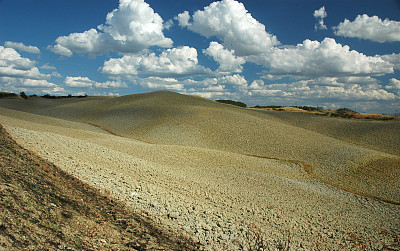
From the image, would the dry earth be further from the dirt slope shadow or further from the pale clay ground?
the dirt slope shadow

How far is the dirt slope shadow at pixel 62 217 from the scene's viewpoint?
4598 millimetres

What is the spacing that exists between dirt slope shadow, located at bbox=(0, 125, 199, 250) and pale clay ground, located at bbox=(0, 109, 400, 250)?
0.64 meters

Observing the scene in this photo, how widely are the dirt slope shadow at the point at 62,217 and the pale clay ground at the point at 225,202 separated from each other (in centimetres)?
64

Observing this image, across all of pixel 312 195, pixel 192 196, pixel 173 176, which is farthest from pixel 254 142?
pixel 192 196

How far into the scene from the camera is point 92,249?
4844 millimetres

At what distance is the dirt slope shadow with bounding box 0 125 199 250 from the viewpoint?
15.1ft

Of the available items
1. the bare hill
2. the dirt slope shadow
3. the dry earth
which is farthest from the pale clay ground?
the bare hill

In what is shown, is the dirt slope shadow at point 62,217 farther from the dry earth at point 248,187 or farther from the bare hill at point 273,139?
the bare hill at point 273,139

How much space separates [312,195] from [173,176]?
709 centimetres

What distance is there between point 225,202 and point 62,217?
5494 millimetres

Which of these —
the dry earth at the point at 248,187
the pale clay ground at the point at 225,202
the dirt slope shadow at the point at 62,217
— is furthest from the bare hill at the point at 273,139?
the dirt slope shadow at the point at 62,217

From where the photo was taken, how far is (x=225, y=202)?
928 centimetres

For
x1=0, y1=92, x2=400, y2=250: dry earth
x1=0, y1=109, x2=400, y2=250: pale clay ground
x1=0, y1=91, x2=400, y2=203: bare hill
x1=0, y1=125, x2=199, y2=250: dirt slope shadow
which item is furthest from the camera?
x1=0, y1=91, x2=400, y2=203: bare hill

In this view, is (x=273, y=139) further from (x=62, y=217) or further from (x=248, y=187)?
(x=62, y=217)
